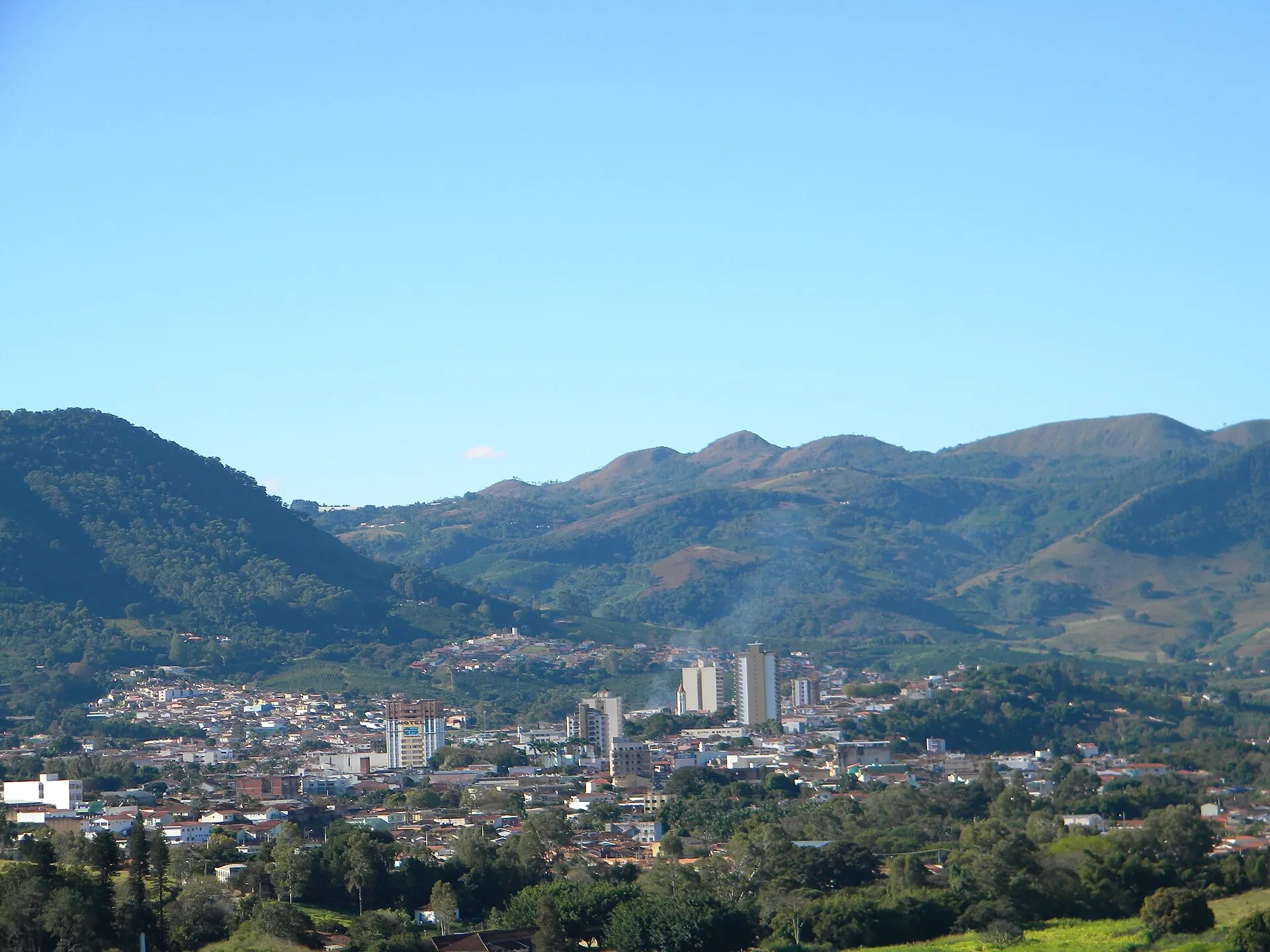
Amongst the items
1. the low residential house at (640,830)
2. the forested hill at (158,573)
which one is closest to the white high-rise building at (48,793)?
the low residential house at (640,830)

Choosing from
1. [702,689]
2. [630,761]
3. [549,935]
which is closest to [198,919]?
[549,935]

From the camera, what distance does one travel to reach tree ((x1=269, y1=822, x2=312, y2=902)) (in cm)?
3950

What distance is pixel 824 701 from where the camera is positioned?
10162 centimetres

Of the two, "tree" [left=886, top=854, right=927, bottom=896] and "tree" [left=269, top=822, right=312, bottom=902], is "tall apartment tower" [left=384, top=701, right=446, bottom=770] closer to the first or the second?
"tree" [left=269, top=822, right=312, bottom=902]

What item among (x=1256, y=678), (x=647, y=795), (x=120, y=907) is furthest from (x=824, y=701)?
(x=120, y=907)

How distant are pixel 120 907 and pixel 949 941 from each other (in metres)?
14.0

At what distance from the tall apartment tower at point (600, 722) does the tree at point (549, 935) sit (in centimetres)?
4924

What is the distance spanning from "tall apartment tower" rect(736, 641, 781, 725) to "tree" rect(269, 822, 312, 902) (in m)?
55.6

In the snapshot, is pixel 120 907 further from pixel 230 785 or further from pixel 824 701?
pixel 824 701

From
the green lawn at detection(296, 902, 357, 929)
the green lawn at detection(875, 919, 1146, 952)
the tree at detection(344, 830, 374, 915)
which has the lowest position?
the green lawn at detection(875, 919, 1146, 952)

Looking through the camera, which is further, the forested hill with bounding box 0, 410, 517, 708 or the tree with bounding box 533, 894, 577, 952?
the forested hill with bounding box 0, 410, 517, 708

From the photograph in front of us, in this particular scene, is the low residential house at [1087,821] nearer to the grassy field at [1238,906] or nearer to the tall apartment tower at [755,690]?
the grassy field at [1238,906]

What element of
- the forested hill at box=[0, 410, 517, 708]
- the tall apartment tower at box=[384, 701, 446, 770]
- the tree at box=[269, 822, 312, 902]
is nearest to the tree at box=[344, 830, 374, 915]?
the tree at box=[269, 822, 312, 902]

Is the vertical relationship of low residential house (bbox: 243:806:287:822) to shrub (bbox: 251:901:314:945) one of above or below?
above
